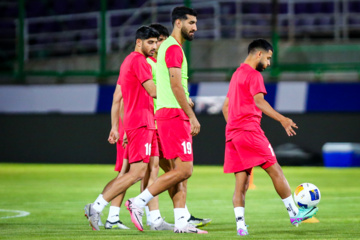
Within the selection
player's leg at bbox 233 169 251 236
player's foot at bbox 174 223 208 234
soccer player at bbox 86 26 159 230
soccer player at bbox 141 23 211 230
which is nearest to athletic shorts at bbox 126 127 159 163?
soccer player at bbox 86 26 159 230

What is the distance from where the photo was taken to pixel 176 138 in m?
7.73

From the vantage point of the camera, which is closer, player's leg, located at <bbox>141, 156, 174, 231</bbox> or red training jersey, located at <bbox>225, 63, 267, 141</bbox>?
red training jersey, located at <bbox>225, 63, 267, 141</bbox>

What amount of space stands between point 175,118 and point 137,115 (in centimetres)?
57

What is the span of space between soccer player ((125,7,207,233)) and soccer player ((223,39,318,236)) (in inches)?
18.2

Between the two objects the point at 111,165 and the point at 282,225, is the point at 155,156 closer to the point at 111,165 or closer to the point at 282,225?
the point at 282,225

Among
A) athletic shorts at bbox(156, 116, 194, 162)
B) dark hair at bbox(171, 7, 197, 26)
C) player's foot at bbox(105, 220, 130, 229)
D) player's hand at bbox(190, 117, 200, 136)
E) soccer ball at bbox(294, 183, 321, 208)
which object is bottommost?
player's foot at bbox(105, 220, 130, 229)

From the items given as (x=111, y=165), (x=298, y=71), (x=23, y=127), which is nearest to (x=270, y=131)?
(x=298, y=71)

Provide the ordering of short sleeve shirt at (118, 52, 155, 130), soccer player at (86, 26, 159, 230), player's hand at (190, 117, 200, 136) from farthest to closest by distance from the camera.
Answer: short sleeve shirt at (118, 52, 155, 130) → soccer player at (86, 26, 159, 230) → player's hand at (190, 117, 200, 136)

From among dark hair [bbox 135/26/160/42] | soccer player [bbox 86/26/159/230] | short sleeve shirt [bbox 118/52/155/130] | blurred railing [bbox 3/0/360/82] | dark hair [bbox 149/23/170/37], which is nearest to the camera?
soccer player [bbox 86/26/159/230]

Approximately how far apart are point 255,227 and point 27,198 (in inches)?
215

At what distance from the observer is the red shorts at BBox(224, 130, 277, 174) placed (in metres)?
7.78

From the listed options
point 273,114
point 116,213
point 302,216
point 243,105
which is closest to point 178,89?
point 243,105

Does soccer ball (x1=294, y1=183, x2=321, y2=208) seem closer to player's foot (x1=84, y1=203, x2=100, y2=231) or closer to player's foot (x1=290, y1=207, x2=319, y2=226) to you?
player's foot (x1=290, y1=207, x2=319, y2=226)

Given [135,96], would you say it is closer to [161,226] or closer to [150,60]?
[150,60]
